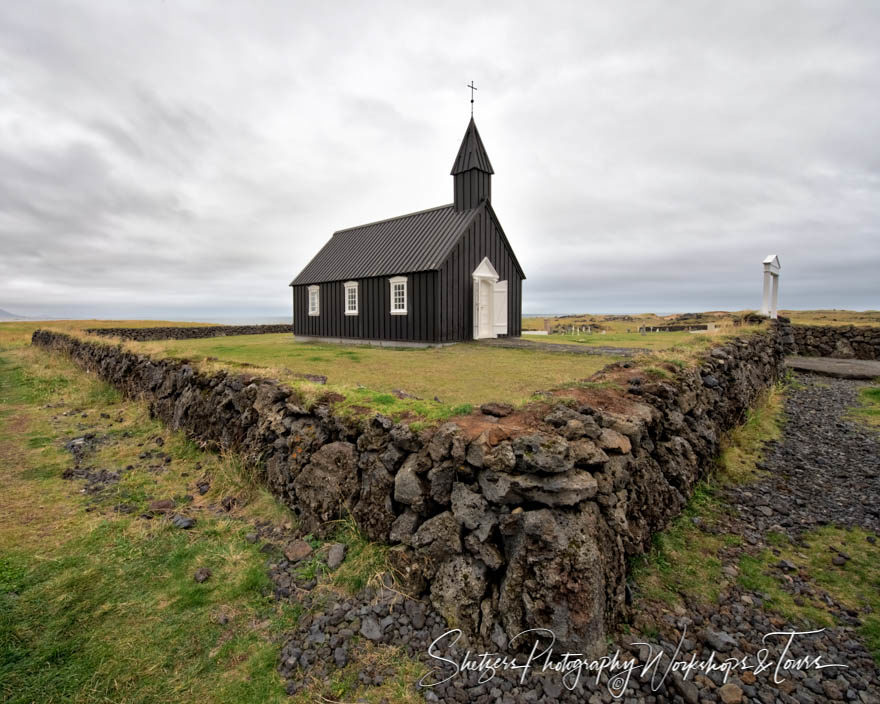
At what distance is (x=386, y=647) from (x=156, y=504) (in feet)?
16.3

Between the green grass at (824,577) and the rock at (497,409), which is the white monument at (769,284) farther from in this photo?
→ the rock at (497,409)

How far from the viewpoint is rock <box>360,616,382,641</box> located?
4195 millimetres

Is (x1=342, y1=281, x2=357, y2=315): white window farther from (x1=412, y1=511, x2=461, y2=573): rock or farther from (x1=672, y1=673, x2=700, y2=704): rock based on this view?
(x1=672, y1=673, x2=700, y2=704): rock

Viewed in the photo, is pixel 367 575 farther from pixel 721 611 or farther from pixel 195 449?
pixel 195 449

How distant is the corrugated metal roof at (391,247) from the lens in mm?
20344

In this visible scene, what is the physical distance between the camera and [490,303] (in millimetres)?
21859

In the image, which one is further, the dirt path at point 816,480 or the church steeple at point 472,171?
the church steeple at point 472,171

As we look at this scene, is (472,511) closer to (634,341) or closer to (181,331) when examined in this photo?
(634,341)

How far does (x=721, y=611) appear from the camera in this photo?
4.48 m

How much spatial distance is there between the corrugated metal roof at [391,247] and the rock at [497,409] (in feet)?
46.2

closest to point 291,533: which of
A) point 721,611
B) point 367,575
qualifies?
point 367,575

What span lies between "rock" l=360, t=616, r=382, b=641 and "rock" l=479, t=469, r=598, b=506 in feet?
5.51

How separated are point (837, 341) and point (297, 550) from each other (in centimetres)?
2767

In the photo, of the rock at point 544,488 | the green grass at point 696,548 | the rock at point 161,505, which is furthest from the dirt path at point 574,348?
the rock at point 161,505
